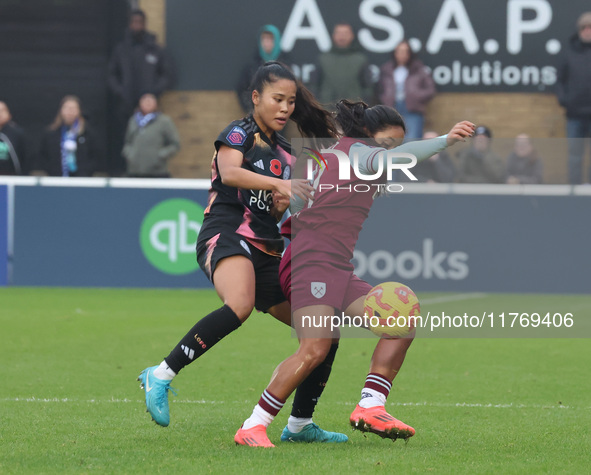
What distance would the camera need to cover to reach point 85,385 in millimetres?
7777

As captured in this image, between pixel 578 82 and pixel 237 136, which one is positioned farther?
pixel 578 82

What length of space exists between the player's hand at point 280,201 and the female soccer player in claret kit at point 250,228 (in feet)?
0.08

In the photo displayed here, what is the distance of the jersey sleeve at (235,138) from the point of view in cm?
566

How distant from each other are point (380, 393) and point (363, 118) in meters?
1.34

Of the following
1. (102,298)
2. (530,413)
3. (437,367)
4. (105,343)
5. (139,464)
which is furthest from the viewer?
(102,298)

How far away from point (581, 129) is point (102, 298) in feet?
23.4

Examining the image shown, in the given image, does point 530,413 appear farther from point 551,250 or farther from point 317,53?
point 317,53

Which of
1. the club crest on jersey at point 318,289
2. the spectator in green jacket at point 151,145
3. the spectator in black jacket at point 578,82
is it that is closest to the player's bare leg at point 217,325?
the club crest on jersey at point 318,289

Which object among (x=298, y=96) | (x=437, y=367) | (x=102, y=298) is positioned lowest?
(x=102, y=298)

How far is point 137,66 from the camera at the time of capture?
16766 mm

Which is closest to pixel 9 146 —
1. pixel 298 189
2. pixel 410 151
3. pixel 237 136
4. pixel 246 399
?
pixel 246 399

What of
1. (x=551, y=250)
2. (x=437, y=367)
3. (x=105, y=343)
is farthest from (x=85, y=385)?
(x=551, y=250)

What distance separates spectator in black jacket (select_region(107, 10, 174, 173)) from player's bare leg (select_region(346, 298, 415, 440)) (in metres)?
11.6

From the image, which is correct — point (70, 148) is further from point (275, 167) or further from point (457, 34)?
point (275, 167)
